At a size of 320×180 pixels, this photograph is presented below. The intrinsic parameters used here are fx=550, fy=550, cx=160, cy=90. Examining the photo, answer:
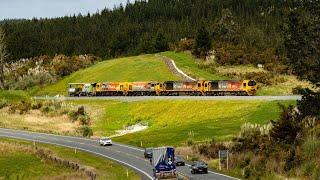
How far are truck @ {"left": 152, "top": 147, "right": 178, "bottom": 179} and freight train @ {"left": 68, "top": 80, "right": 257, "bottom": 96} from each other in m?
54.6

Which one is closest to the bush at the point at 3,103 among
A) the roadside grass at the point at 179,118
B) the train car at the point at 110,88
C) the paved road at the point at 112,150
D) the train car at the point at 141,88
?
the roadside grass at the point at 179,118

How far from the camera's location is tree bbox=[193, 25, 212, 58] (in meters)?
137

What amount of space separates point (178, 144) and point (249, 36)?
317 ft

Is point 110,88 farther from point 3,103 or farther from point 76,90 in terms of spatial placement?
point 3,103

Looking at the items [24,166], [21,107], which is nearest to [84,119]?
[21,107]

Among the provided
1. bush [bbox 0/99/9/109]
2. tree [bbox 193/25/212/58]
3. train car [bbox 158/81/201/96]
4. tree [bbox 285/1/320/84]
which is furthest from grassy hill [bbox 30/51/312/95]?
tree [bbox 285/1/320/84]

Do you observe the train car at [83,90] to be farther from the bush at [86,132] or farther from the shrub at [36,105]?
the bush at [86,132]

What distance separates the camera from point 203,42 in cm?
13838

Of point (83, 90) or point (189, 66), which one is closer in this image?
point (83, 90)

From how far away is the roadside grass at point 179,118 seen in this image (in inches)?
2886

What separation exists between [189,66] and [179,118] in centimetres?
4505

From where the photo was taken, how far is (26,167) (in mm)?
58219

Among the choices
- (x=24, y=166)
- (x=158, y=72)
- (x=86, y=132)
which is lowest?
(x=24, y=166)

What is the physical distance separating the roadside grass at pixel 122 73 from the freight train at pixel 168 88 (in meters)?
8.62
